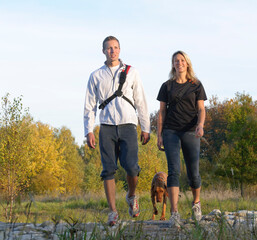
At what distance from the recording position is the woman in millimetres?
5547

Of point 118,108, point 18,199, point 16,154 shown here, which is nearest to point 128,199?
point 118,108

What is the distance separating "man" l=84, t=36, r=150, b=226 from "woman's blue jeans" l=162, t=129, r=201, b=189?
20.6 inches

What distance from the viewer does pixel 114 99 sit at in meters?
5.84

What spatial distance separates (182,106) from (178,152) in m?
0.72

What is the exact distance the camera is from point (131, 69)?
609 centimetres

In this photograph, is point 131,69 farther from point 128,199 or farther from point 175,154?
point 128,199

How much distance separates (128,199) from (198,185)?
1.08 metres

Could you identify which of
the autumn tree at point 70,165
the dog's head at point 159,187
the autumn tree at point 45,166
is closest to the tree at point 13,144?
the dog's head at point 159,187

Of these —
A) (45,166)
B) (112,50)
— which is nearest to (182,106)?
(112,50)

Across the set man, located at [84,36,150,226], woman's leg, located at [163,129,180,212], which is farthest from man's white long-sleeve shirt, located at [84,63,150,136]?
woman's leg, located at [163,129,180,212]

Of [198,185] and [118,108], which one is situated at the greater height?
[118,108]

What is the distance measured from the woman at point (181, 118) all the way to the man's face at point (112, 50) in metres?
0.85

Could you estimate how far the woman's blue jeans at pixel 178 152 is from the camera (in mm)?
5426

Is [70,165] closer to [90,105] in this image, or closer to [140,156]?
[140,156]
